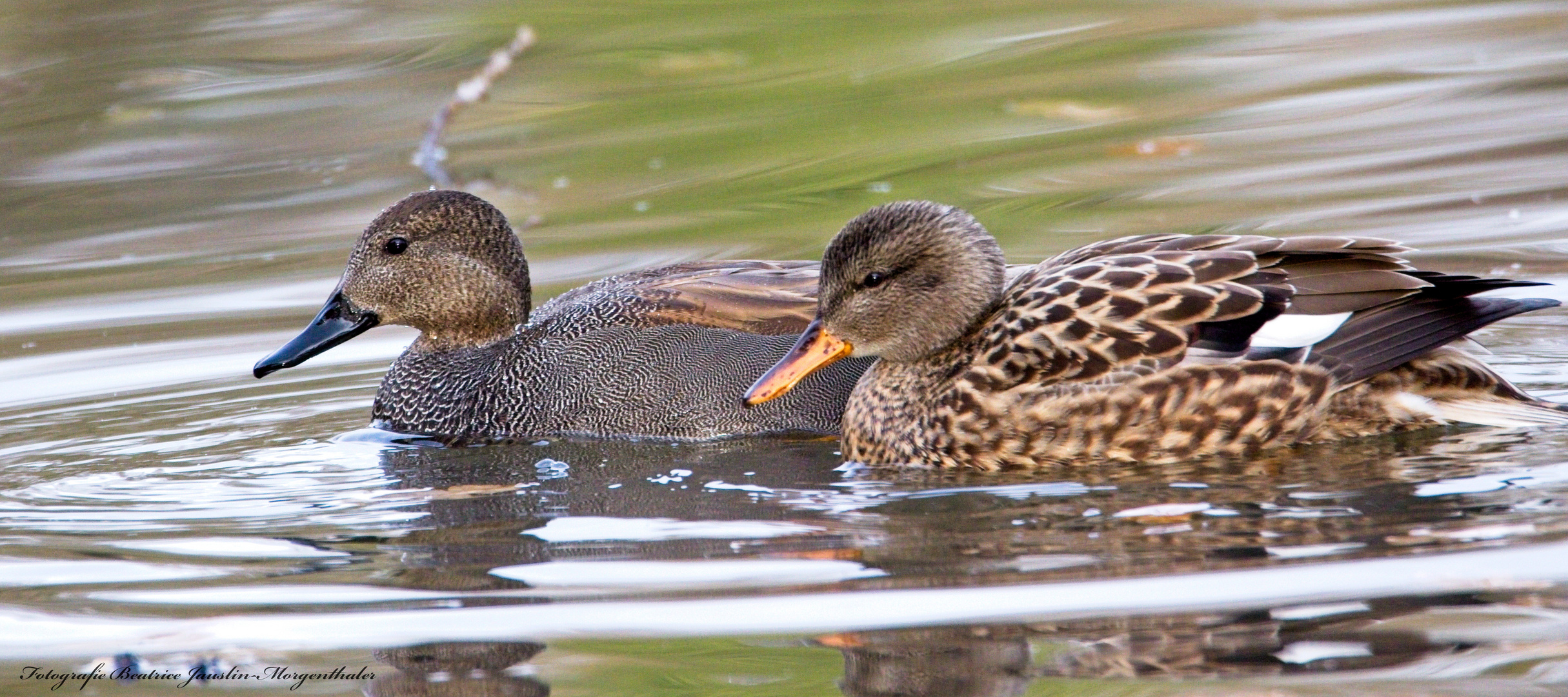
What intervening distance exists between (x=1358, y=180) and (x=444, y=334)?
16.6 feet

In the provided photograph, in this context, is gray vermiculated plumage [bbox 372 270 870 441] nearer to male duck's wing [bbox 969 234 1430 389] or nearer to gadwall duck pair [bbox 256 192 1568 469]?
gadwall duck pair [bbox 256 192 1568 469]

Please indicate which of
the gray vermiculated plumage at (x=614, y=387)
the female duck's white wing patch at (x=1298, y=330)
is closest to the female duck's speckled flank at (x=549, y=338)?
the gray vermiculated plumage at (x=614, y=387)

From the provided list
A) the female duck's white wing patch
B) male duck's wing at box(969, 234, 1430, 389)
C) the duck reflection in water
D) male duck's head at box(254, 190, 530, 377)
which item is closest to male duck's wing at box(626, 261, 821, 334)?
male duck's head at box(254, 190, 530, 377)

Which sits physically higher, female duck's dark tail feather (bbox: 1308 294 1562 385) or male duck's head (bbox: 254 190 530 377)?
male duck's head (bbox: 254 190 530 377)

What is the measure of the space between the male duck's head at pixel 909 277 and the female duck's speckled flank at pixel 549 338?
0.80 metres

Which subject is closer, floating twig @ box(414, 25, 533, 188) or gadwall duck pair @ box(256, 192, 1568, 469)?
gadwall duck pair @ box(256, 192, 1568, 469)

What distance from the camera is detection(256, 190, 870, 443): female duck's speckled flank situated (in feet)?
24.1

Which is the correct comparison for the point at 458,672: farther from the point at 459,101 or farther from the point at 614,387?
the point at 459,101

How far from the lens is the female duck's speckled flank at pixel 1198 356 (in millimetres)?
6004

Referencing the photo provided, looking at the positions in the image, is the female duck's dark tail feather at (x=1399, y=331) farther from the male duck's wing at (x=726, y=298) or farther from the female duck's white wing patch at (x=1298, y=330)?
the male duck's wing at (x=726, y=298)

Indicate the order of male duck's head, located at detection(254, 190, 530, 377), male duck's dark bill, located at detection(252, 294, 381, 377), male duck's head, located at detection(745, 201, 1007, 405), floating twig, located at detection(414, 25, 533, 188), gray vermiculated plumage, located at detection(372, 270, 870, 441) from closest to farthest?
male duck's head, located at detection(745, 201, 1007, 405), gray vermiculated plumage, located at detection(372, 270, 870, 441), male duck's dark bill, located at detection(252, 294, 381, 377), male duck's head, located at detection(254, 190, 530, 377), floating twig, located at detection(414, 25, 533, 188)

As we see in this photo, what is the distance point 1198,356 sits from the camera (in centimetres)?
606

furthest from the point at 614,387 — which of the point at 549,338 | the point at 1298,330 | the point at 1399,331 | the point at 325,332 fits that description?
the point at 1399,331

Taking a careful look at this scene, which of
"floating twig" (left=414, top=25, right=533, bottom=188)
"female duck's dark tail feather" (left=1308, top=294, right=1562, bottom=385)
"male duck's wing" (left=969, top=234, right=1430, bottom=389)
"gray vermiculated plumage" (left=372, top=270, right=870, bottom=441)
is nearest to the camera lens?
"female duck's dark tail feather" (left=1308, top=294, right=1562, bottom=385)
